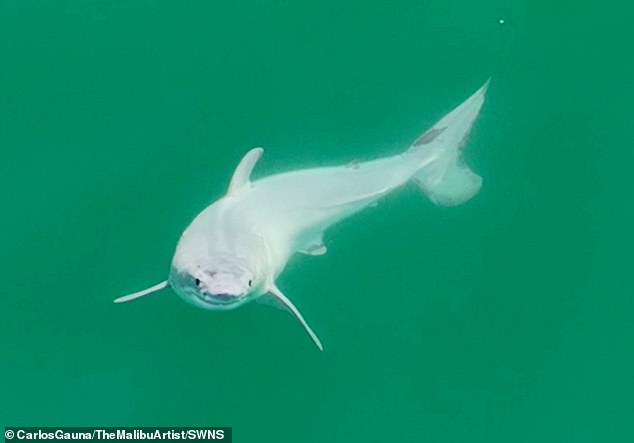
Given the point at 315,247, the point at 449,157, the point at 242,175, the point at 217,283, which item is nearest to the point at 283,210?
the point at 242,175

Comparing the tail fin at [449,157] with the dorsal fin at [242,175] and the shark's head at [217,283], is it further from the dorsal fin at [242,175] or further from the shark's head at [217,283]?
the shark's head at [217,283]

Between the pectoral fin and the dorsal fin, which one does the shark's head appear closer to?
the dorsal fin

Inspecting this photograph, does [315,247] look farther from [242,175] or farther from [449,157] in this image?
[449,157]

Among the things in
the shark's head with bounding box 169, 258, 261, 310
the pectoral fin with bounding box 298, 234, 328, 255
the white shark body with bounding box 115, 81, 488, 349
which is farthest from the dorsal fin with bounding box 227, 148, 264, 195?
the shark's head with bounding box 169, 258, 261, 310

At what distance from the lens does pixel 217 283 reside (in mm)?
8055

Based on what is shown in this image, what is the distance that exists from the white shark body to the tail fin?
0.01 meters

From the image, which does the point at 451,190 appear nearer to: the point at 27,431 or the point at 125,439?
the point at 125,439

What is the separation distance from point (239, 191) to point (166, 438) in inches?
133

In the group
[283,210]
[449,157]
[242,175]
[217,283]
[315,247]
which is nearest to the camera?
[217,283]

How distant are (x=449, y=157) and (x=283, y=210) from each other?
3088 mm

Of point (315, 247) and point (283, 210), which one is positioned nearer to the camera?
point (283, 210)

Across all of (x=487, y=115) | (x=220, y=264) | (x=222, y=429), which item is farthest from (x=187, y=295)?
(x=487, y=115)

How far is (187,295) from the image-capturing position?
8516 mm

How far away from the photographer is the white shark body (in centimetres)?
838
